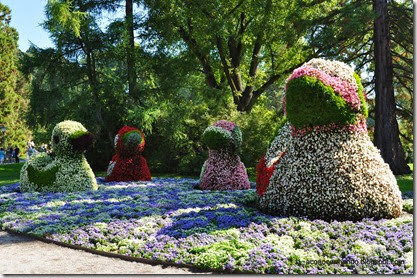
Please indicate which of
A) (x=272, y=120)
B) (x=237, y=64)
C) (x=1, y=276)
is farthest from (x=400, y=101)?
(x=1, y=276)

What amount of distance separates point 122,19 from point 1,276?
1934 cm

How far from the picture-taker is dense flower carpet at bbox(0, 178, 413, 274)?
5.78 metres

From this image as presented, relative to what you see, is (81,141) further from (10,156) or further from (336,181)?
(10,156)

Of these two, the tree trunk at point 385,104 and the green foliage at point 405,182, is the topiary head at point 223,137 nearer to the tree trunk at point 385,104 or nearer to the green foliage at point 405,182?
the green foliage at point 405,182

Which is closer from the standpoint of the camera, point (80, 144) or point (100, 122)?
point (80, 144)

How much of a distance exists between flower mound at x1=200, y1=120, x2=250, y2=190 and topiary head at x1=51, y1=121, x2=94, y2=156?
357 cm

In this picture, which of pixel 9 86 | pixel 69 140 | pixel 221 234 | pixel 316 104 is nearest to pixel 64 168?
pixel 69 140

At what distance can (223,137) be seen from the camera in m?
12.9

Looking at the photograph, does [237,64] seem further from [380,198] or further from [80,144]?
[380,198]

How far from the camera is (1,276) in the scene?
576cm

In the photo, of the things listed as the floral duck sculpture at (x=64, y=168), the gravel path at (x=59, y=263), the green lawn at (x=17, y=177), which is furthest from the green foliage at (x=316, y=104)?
the floral duck sculpture at (x=64, y=168)

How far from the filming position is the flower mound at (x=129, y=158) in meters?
15.5

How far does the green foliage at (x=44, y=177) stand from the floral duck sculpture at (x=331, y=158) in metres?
7.43

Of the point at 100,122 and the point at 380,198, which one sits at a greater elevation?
the point at 100,122
